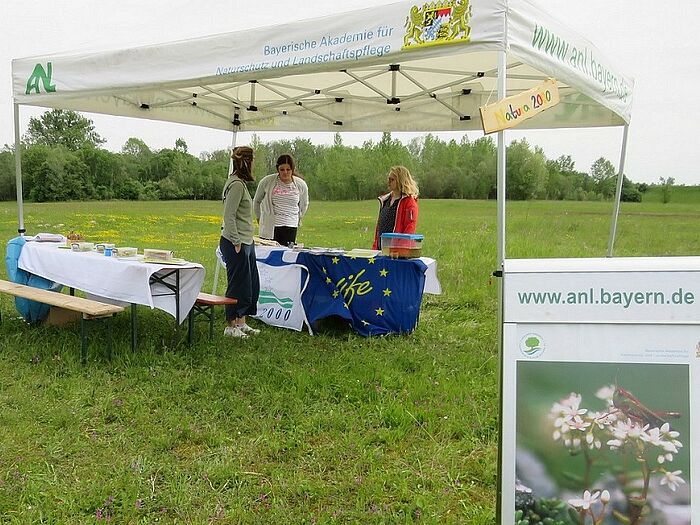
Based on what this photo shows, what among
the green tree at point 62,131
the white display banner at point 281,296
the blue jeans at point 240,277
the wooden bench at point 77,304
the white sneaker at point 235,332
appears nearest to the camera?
the wooden bench at point 77,304

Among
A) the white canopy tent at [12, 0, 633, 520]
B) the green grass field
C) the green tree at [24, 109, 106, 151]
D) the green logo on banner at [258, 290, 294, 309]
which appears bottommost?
the green grass field

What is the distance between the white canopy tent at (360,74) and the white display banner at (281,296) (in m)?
1.65

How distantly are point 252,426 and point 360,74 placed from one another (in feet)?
10.8

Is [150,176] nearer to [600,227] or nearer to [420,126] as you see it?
[600,227]

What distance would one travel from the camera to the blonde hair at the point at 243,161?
15.2 feet

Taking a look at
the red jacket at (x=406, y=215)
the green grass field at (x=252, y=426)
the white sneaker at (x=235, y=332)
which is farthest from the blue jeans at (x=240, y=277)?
the red jacket at (x=406, y=215)

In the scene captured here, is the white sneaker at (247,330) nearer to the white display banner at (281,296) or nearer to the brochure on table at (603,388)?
the white display banner at (281,296)

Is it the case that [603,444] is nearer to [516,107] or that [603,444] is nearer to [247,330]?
[516,107]

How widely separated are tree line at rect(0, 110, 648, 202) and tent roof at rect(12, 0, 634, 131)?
253 cm

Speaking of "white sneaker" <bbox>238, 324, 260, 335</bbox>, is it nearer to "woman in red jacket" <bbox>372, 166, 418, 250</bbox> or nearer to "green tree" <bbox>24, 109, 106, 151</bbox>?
"woman in red jacket" <bbox>372, 166, 418, 250</bbox>

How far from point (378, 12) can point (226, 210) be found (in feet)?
6.70

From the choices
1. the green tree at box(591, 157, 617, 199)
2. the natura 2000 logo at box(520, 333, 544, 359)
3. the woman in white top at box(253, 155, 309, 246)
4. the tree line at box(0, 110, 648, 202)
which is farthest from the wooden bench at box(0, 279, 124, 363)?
the green tree at box(591, 157, 617, 199)

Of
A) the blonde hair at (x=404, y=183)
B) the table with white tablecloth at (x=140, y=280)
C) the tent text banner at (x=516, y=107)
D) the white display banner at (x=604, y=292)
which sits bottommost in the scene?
the table with white tablecloth at (x=140, y=280)

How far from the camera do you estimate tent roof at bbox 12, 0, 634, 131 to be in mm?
2982
